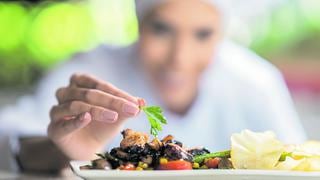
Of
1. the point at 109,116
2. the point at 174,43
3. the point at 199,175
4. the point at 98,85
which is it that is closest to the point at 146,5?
the point at 174,43

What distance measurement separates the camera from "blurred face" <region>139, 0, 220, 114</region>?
5.31 ft

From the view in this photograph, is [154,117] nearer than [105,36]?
Yes

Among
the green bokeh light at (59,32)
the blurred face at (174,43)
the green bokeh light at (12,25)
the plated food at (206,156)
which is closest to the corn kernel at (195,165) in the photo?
the plated food at (206,156)

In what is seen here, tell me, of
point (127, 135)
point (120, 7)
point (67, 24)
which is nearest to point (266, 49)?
A: point (120, 7)

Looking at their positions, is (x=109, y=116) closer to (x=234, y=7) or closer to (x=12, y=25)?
(x=234, y=7)

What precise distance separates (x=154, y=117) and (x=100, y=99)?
0.08 meters

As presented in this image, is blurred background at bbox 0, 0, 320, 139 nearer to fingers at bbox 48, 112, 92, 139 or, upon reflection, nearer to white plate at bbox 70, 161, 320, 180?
fingers at bbox 48, 112, 92, 139

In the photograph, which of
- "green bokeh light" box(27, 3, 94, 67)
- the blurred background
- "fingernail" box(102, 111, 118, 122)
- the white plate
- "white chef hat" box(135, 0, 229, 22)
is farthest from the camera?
"green bokeh light" box(27, 3, 94, 67)

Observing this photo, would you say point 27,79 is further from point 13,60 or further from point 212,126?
point 212,126

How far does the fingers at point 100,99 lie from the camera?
0.65 metres

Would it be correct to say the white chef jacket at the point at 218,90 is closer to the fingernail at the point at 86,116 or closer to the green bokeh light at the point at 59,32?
the green bokeh light at the point at 59,32

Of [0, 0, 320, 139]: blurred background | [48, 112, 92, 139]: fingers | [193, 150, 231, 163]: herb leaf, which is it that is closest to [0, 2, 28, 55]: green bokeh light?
[0, 0, 320, 139]: blurred background

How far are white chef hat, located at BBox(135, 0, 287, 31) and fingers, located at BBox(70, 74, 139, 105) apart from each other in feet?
2.46

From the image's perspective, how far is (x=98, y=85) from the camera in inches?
30.4
